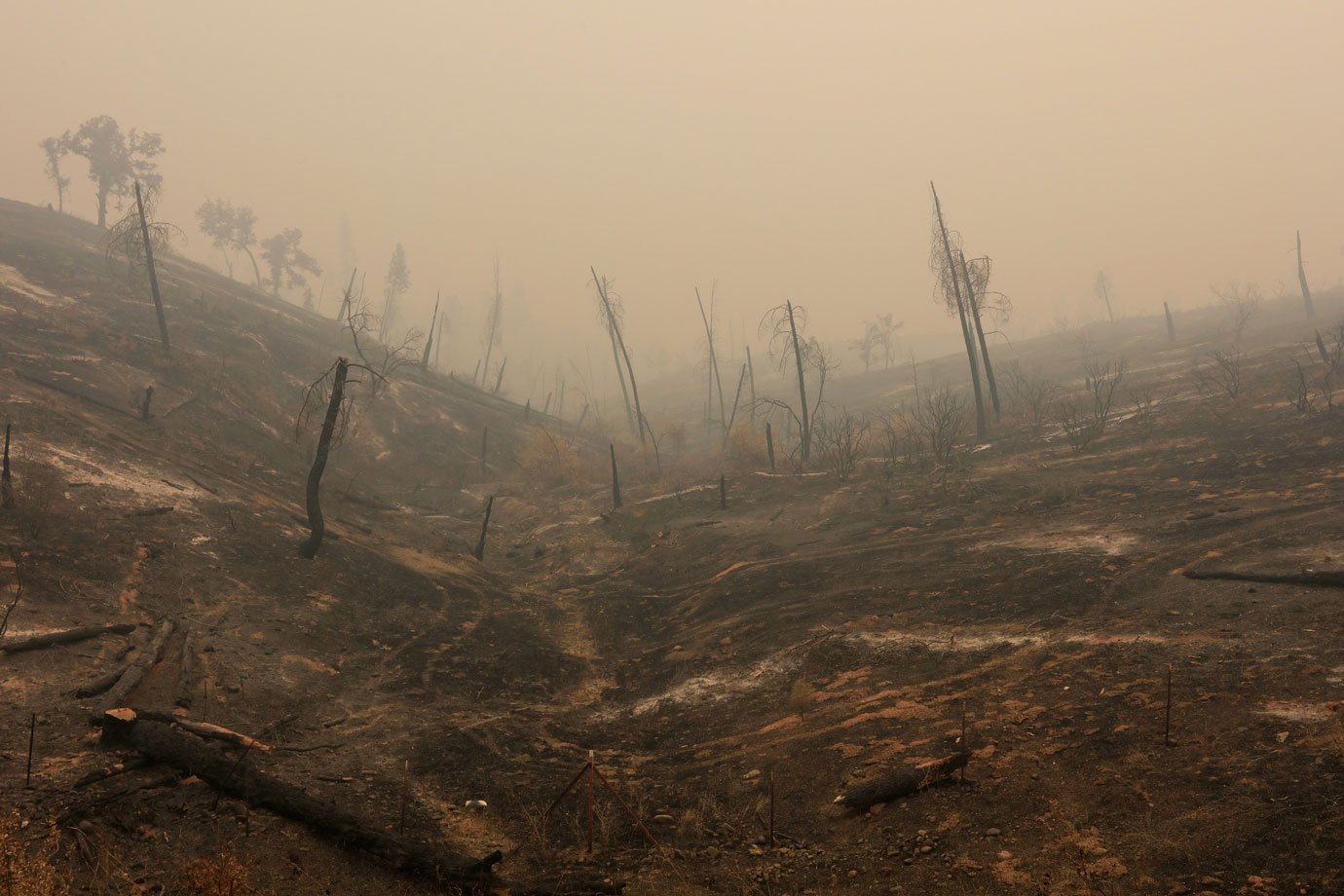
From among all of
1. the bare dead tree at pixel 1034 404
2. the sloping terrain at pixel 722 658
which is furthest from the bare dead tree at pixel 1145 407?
the bare dead tree at pixel 1034 404

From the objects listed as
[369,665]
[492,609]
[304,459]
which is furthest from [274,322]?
[369,665]

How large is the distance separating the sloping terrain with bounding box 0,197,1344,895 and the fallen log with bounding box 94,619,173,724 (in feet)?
0.62

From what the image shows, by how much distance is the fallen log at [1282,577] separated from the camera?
1007 cm

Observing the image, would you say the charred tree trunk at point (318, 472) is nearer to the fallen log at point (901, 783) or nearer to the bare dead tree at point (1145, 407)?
the fallen log at point (901, 783)

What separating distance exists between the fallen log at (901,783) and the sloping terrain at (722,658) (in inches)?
5.7

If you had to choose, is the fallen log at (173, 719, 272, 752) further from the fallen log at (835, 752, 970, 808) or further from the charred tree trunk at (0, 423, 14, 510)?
the charred tree trunk at (0, 423, 14, 510)

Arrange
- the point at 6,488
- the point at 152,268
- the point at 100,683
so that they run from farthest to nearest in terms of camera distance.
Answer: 1. the point at 152,268
2. the point at 6,488
3. the point at 100,683

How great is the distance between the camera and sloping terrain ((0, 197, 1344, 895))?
21.2 ft

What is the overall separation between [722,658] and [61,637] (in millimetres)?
11440

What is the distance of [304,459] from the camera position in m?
27.9

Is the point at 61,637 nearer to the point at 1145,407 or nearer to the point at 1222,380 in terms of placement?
the point at 1145,407

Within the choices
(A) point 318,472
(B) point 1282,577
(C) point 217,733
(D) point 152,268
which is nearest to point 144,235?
Answer: (D) point 152,268

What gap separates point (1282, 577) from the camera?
35.0 ft

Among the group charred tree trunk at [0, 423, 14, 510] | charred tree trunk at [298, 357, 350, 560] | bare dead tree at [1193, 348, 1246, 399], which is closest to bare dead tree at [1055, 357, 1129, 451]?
bare dead tree at [1193, 348, 1246, 399]
